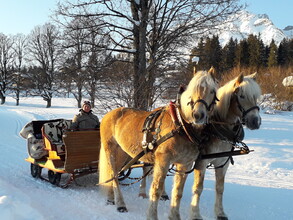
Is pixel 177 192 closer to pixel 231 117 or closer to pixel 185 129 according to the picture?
pixel 185 129

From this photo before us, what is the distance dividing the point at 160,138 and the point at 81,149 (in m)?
2.21

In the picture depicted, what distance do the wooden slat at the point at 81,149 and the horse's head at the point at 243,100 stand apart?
2.70m

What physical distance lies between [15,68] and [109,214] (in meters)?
40.1

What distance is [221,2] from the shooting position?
820 centimetres

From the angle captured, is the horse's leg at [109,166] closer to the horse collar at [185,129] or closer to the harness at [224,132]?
the horse collar at [185,129]

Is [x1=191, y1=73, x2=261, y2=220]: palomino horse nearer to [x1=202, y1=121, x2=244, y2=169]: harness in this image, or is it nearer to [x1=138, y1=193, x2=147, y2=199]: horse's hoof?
[x1=202, y1=121, x2=244, y2=169]: harness

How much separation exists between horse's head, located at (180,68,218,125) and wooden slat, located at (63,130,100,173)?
104 inches

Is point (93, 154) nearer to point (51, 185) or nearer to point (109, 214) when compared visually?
point (51, 185)

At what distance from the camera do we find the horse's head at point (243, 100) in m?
3.27

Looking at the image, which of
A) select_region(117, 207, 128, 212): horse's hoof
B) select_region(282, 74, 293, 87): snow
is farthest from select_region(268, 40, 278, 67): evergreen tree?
select_region(117, 207, 128, 212): horse's hoof

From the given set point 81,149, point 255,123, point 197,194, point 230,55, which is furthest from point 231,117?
point 230,55

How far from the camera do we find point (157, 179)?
3.51 m

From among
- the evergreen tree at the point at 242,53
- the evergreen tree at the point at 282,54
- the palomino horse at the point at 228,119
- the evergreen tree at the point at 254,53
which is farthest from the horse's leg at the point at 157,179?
the evergreen tree at the point at 282,54

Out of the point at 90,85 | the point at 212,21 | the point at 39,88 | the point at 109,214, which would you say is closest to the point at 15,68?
the point at 39,88
